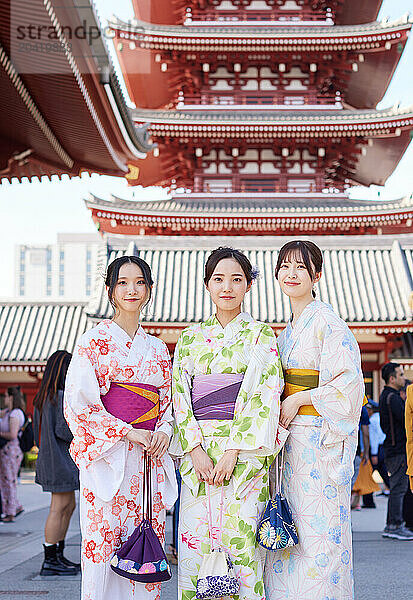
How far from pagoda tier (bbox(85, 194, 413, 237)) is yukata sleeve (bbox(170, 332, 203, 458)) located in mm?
11054

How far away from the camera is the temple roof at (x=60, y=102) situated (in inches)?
187

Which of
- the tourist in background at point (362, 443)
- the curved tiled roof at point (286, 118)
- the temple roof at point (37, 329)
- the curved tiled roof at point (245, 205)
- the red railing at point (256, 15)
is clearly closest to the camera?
the tourist in background at point (362, 443)

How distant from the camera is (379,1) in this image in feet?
54.0

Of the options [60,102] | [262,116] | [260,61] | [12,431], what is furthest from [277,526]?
[260,61]

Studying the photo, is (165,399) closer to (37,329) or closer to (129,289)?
(129,289)

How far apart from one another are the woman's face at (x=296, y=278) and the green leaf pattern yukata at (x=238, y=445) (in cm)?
23

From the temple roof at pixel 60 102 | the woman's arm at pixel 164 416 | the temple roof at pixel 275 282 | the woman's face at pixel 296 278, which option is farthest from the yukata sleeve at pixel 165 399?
the temple roof at pixel 275 282

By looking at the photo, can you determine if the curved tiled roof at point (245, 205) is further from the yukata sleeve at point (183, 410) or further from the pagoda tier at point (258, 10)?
the yukata sleeve at point (183, 410)

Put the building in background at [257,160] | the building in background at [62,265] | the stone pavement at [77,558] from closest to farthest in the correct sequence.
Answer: the stone pavement at [77,558], the building in background at [257,160], the building in background at [62,265]

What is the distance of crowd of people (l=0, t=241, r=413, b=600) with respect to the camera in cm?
294

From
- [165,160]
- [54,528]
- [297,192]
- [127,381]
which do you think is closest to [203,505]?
[127,381]

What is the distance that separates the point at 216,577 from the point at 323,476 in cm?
62

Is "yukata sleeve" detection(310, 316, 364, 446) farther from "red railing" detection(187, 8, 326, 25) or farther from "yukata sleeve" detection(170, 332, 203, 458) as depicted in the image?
"red railing" detection(187, 8, 326, 25)

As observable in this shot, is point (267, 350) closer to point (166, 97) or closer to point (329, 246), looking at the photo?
point (329, 246)
